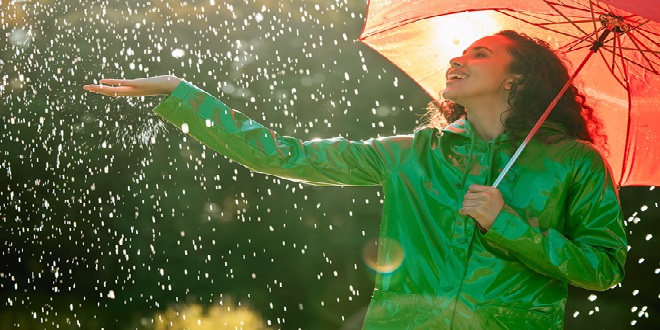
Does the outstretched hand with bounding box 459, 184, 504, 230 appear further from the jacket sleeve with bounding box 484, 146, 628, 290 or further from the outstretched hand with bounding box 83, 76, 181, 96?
the outstretched hand with bounding box 83, 76, 181, 96

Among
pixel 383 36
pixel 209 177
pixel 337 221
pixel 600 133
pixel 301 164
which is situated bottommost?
pixel 337 221

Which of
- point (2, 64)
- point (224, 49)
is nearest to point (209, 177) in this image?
point (224, 49)

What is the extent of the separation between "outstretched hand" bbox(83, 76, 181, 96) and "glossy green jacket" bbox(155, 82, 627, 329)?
0.13 feet

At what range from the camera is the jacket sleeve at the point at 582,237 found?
2.54 metres

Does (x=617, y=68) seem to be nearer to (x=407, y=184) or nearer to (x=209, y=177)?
(x=407, y=184)

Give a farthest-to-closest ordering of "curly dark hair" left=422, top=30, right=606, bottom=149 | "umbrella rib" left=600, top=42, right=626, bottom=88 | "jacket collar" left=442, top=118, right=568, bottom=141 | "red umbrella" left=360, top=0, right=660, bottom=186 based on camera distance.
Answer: "umbrella rib" left=600, top=42, right=626, bottom=88 → "red umbrella" left=360, top=0, right=660, bottom=186 → "curly dark hair" left=422, top=30, right=606, bottom=149 → "jacket collar" left=442, top=118, right=568, bottom=141

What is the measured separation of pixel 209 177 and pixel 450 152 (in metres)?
7.52

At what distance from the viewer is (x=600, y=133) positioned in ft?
10.9

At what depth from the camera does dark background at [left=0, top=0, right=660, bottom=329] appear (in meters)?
9.55

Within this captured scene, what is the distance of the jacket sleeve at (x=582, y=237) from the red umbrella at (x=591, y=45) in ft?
1.73

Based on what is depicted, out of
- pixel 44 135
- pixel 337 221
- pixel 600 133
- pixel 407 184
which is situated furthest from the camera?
pixel 44 135

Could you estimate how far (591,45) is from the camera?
3.27 metres

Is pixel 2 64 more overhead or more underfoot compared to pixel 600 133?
more overhead

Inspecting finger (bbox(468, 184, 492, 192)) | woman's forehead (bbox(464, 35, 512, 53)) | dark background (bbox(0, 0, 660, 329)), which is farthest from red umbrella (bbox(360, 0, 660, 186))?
dark background (bbox(0, 0, 660, 329))
